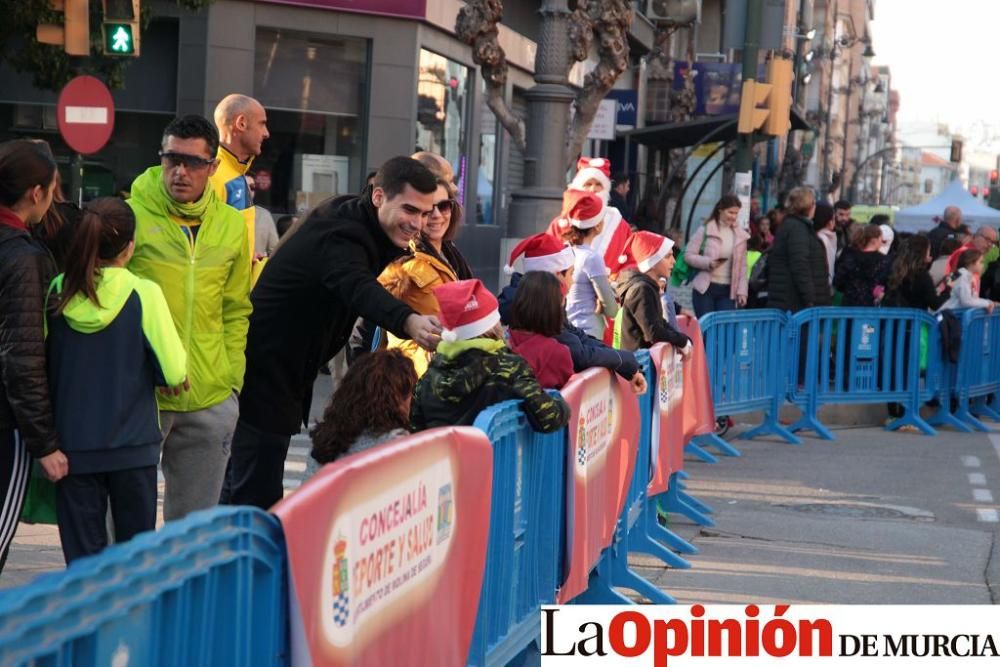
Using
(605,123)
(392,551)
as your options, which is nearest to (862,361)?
(605,123)

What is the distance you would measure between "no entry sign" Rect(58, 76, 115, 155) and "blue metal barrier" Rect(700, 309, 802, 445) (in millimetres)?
5761

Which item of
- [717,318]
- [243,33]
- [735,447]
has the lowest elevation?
[735,447]

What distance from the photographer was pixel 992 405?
18.3m

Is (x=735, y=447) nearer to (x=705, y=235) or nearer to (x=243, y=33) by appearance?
(x=705, y=235)

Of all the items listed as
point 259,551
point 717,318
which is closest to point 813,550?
point 717,318

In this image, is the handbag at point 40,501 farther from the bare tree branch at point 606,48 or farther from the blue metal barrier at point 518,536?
the bare tree branch at point 606,48

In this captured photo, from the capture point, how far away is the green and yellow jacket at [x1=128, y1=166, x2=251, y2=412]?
5.97m

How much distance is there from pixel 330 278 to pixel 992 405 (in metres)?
13.7

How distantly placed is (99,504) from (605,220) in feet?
18.5

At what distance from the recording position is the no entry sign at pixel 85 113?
615 inches

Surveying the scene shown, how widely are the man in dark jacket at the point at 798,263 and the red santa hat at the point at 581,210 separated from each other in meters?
5.96

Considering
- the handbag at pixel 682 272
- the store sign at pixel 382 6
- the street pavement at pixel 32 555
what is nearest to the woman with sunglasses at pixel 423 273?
the street pavement at pixel 32 555

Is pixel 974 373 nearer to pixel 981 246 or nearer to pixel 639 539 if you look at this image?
pixel 981 246

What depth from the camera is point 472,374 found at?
5977 millimetres
